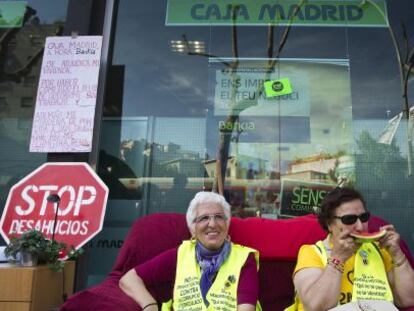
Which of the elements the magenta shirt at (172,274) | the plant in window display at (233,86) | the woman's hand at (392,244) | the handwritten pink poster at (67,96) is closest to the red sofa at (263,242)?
the magenta shirt at (172,274)

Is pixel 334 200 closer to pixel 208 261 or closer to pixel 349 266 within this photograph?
pixel 349 266

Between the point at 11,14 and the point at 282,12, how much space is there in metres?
2.75

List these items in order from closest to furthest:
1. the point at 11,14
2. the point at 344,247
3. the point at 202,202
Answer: the point at 344,247 → the point at 202,202 → the point at 11,14

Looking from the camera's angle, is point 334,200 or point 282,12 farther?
point 282,12

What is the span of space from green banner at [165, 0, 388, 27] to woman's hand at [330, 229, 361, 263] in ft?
9.53

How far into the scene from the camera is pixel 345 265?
168cm

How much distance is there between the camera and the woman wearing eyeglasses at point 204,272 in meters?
1.71

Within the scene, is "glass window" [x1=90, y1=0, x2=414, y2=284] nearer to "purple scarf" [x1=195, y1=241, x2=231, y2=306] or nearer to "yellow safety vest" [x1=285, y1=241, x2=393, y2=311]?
"purple scarf" [x1=195, y1=241, x2=231, y2=306]

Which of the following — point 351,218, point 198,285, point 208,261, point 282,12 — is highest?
point 282,12

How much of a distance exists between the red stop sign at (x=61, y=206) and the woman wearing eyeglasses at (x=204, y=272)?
43.0 inches

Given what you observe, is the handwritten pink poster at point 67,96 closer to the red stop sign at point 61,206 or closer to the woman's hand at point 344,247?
the red stop sign at point 61,206

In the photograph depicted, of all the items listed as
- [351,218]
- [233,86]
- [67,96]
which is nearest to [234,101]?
[233,86]

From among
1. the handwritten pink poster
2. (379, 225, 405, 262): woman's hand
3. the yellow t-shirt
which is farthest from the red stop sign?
(379, 225, 405, 262): woman's hand

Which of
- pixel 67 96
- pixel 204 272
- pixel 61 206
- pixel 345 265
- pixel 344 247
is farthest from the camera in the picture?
pixel 67 96
